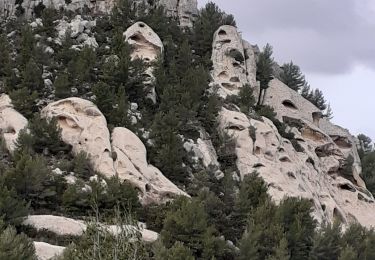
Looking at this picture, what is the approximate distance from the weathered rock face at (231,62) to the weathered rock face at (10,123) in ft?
52.6

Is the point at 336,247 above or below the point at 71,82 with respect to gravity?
below

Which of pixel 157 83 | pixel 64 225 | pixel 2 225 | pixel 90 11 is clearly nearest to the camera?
pixel 2 225

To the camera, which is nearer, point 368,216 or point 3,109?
point 3,109

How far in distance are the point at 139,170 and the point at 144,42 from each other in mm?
16374

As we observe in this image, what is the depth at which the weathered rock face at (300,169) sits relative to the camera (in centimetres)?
3684

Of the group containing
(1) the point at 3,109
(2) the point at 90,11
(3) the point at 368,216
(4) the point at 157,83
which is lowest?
(3) the point at 368,216

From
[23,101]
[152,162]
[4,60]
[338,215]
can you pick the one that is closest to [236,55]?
[338,215]

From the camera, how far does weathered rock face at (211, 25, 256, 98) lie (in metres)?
45.9

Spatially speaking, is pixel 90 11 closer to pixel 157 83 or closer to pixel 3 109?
pixel 157 83

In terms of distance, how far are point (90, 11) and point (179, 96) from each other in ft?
53.6

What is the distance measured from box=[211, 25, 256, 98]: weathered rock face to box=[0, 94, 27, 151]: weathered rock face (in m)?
16.0

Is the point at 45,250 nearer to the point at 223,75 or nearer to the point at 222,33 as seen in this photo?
the point at 223,75

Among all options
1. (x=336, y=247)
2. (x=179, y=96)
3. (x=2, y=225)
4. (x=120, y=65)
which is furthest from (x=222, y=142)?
(x=2, y=225)

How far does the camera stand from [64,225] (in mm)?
24547
